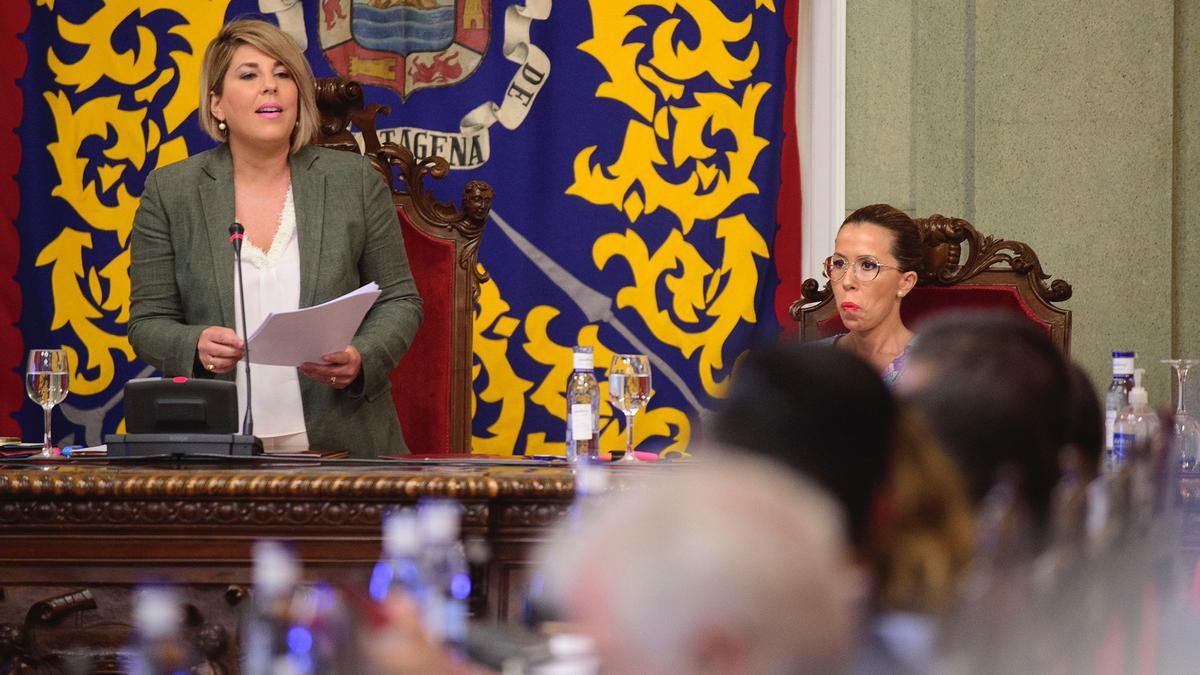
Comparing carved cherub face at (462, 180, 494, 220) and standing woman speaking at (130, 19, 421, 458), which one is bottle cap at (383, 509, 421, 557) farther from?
carved cherub face at (462, 180, 494, 220)

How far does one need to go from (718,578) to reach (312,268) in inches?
94.2

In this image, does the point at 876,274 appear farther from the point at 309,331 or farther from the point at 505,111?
the point at 505,111

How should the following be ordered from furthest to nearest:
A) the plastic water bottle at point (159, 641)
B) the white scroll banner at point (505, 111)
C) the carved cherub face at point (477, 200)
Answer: the white scroll banner at point (505, 111) < the carved cherub face at point (477, 200) < the plastic water bottle at point (159, 641)

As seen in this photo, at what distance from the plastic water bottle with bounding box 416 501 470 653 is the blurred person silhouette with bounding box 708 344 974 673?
176 millimetres

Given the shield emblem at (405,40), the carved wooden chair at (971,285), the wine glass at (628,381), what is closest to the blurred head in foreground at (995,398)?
the wine glass at (628,381)

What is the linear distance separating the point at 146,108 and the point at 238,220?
48.7 inches

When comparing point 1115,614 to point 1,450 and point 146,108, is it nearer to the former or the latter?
point 1,450

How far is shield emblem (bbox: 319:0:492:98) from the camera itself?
3709mm

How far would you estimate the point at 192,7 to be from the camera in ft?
12.2

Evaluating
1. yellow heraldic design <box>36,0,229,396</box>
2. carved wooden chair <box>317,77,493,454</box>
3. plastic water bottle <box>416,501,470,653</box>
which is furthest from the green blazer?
plastic water bottle <box>416,501,470,653</box>

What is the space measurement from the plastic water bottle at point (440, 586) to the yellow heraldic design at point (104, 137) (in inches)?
131

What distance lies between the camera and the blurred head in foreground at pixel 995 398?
0.47 metres

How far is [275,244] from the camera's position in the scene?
2.70m

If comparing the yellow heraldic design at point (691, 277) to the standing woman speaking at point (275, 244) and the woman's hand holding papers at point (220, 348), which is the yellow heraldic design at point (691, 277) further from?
the woman's hand holding papers at point (220, 348)
